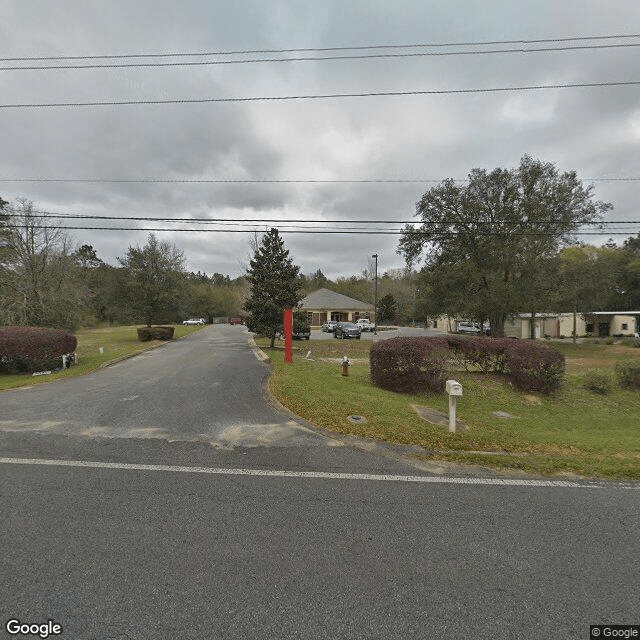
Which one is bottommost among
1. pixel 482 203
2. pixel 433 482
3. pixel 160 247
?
pixel 433 482

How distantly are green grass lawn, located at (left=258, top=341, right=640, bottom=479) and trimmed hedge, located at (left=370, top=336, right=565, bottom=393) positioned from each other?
1.12 feet

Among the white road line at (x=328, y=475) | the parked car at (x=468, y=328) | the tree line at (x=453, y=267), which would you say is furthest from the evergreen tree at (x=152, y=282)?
the parked car at (x=468, y=328)

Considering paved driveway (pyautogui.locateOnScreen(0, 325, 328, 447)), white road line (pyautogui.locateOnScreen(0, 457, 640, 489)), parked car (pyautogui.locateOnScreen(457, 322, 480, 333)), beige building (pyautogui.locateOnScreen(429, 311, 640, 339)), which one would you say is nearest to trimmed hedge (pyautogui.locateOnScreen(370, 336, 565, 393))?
paved driveway (pyautogui.locateOnScreen(0, 325, 328, 447))

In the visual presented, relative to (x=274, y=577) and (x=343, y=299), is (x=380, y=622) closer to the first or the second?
(x=274, y=577)

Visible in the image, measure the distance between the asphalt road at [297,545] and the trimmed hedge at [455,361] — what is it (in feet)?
13.7

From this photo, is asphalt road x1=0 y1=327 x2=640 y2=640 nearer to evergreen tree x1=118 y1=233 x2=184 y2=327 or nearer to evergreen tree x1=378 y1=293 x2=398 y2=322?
evergreen tree x1=118 y1=233 x2=184 y2=327

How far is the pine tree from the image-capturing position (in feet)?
60.5

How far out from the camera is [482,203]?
74.8ft

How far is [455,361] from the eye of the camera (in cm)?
962

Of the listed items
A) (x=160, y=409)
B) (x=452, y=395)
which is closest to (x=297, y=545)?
(x=452, y=395)

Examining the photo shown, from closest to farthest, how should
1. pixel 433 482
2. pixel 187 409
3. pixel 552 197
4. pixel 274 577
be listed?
pixel 274 577 → pixel 433 482 → pixel 187 409 → pixel 552 197

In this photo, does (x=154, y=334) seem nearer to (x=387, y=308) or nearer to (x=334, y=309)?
(x=334, y=309)

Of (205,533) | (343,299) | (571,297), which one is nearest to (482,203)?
(571,297)

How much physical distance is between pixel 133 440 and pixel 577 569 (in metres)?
5.48
